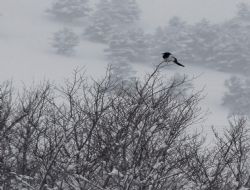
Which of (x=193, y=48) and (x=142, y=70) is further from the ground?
(x=193, y=48)

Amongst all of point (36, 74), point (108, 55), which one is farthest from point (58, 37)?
point (36, 74)

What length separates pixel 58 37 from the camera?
245 ft

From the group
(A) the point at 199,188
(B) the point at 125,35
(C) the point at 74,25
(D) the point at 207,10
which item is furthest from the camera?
(D) the point at 207,10

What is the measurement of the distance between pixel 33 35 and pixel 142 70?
21.1 meters

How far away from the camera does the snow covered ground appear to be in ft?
206

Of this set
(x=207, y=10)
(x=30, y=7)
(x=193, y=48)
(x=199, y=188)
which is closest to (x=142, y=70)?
(x=193, y=48)

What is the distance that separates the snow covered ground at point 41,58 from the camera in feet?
206

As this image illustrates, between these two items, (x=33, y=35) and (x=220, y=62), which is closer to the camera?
(x=220, y=62)

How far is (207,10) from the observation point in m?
114

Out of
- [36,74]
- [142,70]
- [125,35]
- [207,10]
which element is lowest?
[36,74]

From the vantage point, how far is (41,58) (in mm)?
70938

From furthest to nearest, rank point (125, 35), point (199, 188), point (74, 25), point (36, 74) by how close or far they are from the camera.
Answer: point (74, 25)
point (125, 35)
point (36, 74)
point (199, 188)

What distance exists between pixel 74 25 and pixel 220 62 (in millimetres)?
29085

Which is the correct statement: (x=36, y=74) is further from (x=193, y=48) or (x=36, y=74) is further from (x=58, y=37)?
(x=193, y=48)
